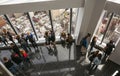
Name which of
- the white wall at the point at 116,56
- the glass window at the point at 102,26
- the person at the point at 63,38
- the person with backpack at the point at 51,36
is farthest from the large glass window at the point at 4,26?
the white wall at the point at 116,56

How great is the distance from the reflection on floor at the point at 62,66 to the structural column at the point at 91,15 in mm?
1659

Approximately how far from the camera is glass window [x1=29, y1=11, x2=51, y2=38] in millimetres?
7037

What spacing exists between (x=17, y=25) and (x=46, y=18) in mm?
1770

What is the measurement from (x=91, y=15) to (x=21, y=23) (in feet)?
13.2

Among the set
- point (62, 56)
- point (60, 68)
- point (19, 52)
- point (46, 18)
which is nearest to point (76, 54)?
point (62, 56)

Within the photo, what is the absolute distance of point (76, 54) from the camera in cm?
778

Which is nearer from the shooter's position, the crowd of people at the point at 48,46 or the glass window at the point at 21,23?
the crowd of people at the point at 48,46

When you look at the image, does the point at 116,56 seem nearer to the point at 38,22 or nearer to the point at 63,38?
the point at 63,38

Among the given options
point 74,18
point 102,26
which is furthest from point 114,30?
point 74,18

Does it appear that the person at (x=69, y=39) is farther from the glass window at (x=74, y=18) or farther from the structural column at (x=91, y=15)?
the structural column at (x=91, y=15)

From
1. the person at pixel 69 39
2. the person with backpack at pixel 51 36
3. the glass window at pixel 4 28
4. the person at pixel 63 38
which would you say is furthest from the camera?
the person at pixel 63 38

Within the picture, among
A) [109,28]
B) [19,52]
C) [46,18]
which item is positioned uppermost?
[46,18]

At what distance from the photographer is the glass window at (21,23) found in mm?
6910

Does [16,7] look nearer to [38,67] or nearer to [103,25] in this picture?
[38,67]
